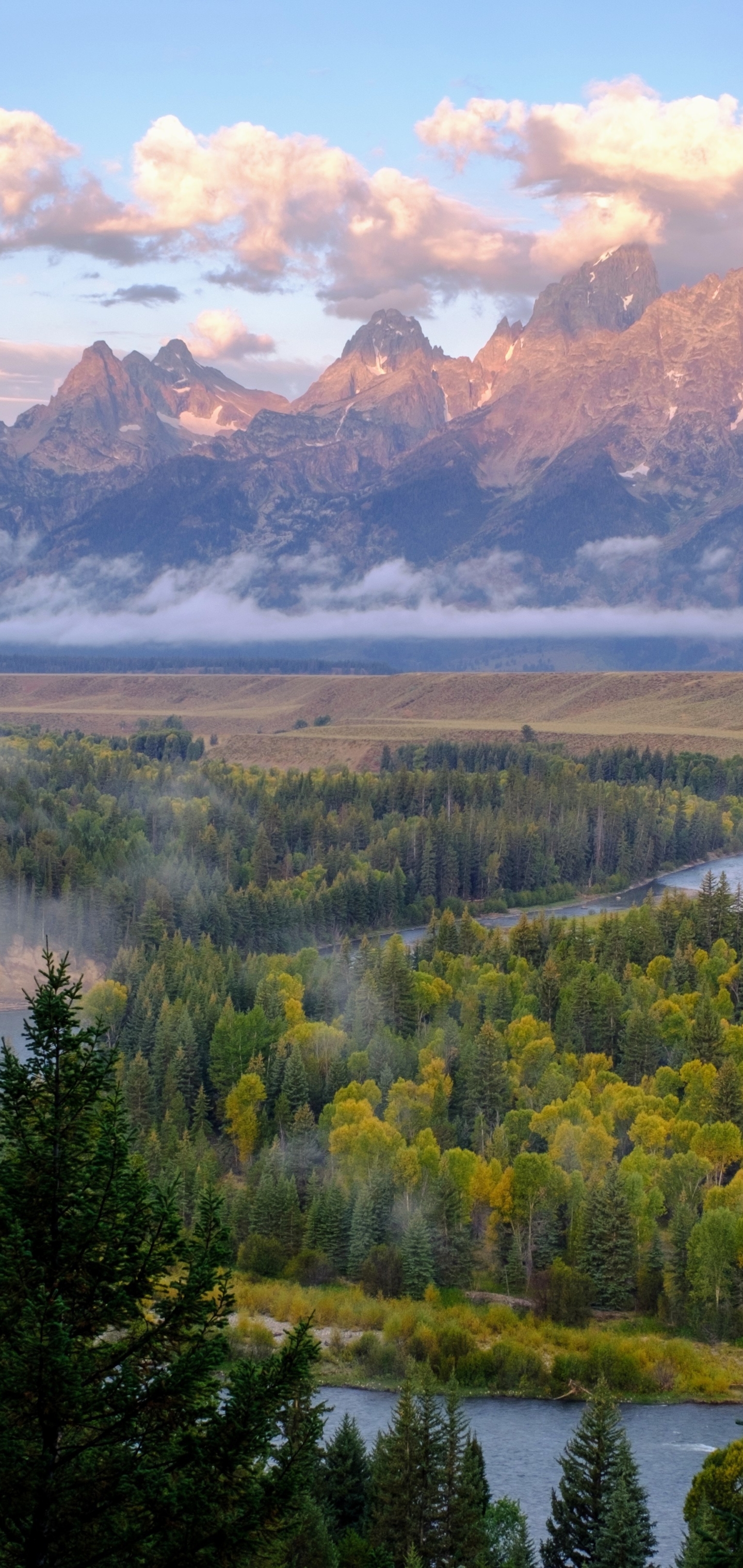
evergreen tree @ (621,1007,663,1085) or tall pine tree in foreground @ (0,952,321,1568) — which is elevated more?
tall pine tree in foreground @ (0,952,321,1568)

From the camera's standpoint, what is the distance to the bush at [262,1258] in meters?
67.8

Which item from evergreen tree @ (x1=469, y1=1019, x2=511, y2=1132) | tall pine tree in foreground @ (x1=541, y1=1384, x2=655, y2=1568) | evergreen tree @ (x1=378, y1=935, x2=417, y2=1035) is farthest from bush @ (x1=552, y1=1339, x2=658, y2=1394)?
evergreen tree @ (x1=378, y1=935, x2=417, y2=1035)

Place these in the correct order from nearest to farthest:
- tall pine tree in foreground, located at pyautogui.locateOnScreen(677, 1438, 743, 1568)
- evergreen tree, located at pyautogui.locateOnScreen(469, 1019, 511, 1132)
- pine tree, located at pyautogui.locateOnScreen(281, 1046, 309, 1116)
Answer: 1. tall pine tree in foreground, located at pyautogui.locateOnScreen(677, 1438, 743, 1568)
2. evergreen tree, located at pyautogui.locateOnScreen(469, 1019, 511, 1132)
3. pine tree, located at pyautogui.locateOnScreen(281, 1046, 309, 1116)

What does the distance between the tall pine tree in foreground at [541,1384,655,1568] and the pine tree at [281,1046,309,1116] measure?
43.3 m

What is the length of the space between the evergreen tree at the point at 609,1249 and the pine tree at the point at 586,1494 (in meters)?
24.3

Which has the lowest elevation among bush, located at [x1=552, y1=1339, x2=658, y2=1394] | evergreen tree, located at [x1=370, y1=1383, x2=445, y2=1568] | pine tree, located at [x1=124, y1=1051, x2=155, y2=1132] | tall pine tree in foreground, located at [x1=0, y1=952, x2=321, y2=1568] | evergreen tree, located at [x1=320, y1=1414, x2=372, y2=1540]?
bush, located at [x1=552, y1=1339, x2=658, y2=1394]

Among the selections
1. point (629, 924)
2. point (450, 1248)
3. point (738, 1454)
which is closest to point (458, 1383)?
point (450, 1248)

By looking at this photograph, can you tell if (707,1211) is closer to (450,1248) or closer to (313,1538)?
(450,1248)

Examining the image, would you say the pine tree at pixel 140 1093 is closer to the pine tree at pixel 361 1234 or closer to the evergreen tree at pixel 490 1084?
the pine tree at pixel 361 1234

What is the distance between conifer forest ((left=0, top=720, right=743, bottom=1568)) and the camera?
16031mm

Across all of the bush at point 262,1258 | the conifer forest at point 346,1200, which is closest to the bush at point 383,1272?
the conifer forest at point 346,1200

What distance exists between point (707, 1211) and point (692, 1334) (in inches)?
202

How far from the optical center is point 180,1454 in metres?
16.1

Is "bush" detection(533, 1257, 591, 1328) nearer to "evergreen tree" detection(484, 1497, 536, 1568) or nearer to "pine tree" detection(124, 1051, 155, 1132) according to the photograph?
"evergreen tree" detection(484, 1497, 536, 1568)
